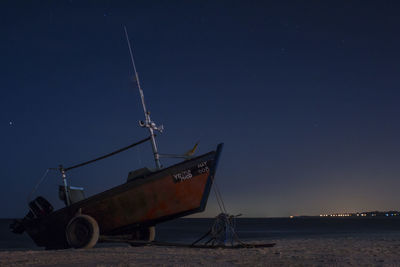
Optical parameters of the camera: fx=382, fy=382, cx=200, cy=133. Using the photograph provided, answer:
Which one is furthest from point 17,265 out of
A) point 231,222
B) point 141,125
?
point 231,222

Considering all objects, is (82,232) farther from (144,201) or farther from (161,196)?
(161,196)

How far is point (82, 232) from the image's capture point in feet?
42.0

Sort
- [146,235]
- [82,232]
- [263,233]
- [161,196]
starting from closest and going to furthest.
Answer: [161,196]
[82,232]
[146,235]
[263,233]

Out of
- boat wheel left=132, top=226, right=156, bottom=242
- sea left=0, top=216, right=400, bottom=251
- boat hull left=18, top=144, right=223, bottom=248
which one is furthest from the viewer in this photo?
sea left=0, top=216, right=400, bottom=251

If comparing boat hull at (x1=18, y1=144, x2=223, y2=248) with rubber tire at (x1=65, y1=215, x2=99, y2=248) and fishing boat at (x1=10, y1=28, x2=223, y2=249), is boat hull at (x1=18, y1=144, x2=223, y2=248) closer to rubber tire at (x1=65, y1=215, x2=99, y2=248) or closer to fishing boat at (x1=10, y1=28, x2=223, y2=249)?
fishing boat at (x1=10, y1=28, x2=223, y2=249)

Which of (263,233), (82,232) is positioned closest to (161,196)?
(82,232)

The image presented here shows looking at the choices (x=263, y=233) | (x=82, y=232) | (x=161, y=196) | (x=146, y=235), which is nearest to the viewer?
(x=161, y=196)

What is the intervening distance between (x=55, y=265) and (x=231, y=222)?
21.7 ft

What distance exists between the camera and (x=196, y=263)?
8.53 metres

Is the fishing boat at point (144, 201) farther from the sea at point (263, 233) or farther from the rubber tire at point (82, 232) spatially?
the sea at point (263, 233)

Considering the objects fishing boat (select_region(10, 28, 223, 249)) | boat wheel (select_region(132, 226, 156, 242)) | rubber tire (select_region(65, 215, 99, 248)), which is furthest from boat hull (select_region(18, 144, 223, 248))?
boat wheel (select_region(132, 226, 156, 242))

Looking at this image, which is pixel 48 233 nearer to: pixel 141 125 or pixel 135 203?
pixel 135 203

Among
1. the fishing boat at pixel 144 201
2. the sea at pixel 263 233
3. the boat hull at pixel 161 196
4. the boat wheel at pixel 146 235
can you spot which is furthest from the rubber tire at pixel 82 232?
Result: the sea at pixel 263 233

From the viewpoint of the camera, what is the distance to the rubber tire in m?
12.6
